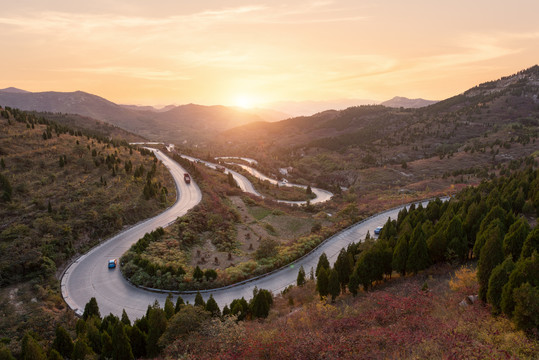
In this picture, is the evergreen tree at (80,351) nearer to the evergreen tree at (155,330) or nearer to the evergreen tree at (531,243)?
the evergreen tree at (155,330)

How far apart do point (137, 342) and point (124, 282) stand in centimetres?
1165

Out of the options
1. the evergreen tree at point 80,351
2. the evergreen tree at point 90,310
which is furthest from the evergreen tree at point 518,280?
the evergreen tree at point 90,310

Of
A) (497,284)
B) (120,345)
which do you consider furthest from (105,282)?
(497,284)

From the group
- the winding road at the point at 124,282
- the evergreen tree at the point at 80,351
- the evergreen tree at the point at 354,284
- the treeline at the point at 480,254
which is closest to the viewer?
the treeline at the point at 480,254

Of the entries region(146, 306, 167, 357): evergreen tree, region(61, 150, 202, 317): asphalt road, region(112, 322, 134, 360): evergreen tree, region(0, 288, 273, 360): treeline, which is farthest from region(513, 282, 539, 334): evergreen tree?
region(61, 150, 202, 317): asphalt road

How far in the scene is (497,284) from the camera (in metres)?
13.2

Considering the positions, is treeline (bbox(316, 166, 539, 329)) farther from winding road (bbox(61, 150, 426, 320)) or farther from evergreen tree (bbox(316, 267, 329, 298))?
winding road (bbox(61, 150, 426, 320))

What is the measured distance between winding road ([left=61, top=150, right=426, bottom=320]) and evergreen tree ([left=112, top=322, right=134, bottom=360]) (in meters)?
7.05

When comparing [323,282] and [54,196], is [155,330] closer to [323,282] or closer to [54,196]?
[323,282]

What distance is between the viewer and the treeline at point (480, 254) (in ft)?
40.9

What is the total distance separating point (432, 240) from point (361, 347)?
561 inches

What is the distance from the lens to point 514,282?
12477 mm

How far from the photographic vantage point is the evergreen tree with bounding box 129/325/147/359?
1686 centimetres

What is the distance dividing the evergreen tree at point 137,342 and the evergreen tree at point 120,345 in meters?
0.85
